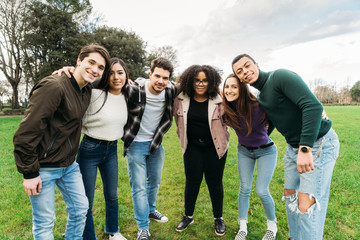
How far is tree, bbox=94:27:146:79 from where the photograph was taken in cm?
2052

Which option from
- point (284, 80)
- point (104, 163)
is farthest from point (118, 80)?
point (284, 80)

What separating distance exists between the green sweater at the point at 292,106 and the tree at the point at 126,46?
753 inches

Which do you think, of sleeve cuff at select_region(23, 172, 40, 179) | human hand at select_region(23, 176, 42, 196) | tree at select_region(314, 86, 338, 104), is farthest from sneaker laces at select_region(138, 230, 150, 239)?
tree at select_region(314, 86, 338, 104)

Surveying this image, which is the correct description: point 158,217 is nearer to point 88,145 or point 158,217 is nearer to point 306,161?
point 88,145

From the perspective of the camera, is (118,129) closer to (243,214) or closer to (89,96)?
(89,96)

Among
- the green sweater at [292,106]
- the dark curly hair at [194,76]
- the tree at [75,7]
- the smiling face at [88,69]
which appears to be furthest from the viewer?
the tree at [75,7]

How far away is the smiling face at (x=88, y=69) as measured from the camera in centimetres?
235

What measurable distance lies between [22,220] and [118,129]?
100 inches

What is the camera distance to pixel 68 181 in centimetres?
235

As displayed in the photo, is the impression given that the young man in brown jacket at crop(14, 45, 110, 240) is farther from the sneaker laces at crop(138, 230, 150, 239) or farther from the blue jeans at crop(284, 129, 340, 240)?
the blue jeans at crop(284, 129, 340, 240)

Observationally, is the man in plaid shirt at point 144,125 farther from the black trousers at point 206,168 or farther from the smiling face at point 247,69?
the smiling face at point 247,69

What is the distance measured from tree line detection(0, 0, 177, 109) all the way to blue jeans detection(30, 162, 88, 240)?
18.9 m

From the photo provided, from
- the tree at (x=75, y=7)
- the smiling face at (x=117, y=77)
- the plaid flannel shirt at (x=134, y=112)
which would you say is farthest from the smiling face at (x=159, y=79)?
the tree at (x=75, y=7)

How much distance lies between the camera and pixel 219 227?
329 cm
